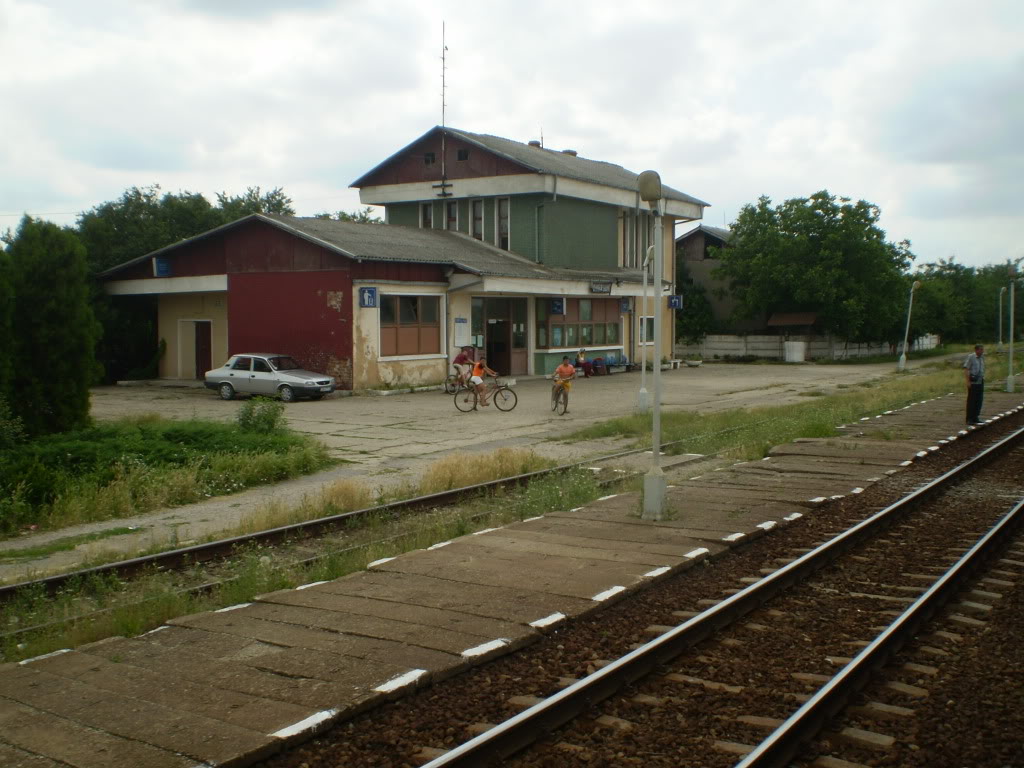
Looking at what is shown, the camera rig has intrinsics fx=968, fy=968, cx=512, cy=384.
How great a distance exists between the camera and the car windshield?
28298 millimetres

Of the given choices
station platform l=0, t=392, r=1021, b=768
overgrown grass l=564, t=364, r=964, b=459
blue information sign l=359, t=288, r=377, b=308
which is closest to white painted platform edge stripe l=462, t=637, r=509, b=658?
station platform l=0, t=392, r=1021, b=768

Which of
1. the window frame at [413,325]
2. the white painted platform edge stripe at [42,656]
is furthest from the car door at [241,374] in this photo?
the white painted platform edge stripe at [42,656]

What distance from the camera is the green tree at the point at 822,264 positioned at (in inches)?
2030

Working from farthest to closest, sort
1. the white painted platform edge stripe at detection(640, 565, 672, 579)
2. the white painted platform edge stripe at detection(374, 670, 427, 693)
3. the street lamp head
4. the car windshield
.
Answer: the car windshield → the street lamp head → the white painted platform edge stripe at detection(640, 565, 672, 579) → the white painted platform edge stripe at detection(374, 670, 427, 693)

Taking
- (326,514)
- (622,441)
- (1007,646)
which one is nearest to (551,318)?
(622,441)

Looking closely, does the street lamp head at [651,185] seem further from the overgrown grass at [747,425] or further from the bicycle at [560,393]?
the bicycle at [560,393]

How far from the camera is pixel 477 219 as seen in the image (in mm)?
39219

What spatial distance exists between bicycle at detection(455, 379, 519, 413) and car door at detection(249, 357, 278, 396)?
5.52 m

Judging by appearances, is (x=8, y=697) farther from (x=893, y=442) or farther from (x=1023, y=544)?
(x=893, y=442)

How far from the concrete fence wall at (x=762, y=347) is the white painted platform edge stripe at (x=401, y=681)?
168ft

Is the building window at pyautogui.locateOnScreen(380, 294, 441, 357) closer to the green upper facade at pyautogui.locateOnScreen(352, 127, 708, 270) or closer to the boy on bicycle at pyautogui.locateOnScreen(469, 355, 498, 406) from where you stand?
the boy on bicycle at pyautogui.locateOnScreen(469, 355, 498, 406)

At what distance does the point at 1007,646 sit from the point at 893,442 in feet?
38.2

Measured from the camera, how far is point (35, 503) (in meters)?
12.4

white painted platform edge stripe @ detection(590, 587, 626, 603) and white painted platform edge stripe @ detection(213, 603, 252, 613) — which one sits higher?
white painted platform edge stripe @ detection(590, 587, 626, 603)
